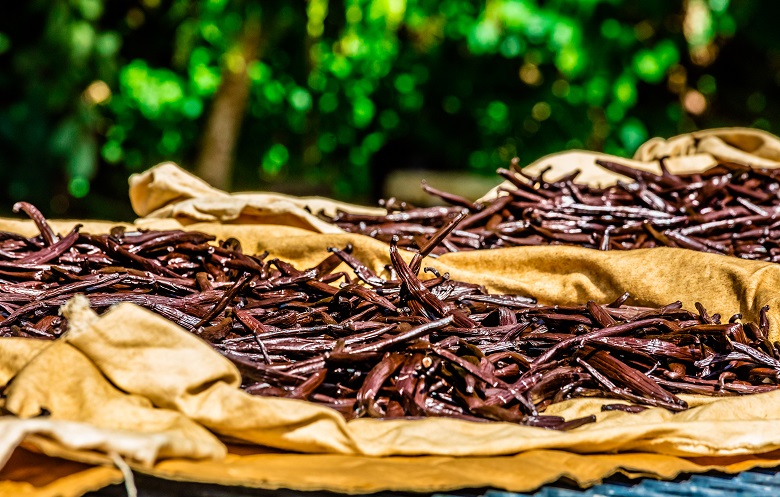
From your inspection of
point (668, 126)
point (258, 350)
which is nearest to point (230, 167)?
point (668, 126)

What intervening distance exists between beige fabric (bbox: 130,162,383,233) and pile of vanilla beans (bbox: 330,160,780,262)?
20cm

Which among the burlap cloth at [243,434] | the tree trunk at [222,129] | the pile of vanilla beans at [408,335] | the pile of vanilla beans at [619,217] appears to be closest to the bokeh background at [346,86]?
the tree trunk at [222,129]

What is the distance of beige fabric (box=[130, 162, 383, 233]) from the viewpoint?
2773 mm

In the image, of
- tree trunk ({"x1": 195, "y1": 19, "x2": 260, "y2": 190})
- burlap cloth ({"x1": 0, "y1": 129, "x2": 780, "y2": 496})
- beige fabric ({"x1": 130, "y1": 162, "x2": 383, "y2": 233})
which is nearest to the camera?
burlap cloth ({"x1": 0, "y1": 129, "x2": 780, "y2": 496})

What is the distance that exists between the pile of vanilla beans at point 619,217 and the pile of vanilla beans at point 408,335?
0.41 meters

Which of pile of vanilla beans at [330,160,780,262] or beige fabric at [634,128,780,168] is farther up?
beige fabric at [634,128,780,168]

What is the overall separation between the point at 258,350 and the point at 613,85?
5670 mm

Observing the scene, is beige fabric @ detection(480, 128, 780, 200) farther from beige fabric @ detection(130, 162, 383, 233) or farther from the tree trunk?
the tree trunk

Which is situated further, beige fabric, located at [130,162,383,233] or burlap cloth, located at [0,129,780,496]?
beige fabric, located at [130,162,383,233]

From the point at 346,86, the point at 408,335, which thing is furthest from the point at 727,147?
the point at 346,86

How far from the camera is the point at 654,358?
175 centimetres

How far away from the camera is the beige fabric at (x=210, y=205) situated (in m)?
2.77

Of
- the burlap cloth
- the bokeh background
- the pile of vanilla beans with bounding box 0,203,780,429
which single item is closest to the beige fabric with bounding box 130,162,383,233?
the pile of vanilla beans with bounding box 0,203,780,429

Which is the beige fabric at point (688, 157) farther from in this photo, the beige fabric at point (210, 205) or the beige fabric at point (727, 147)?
the beige fabric at point (210, 205)
